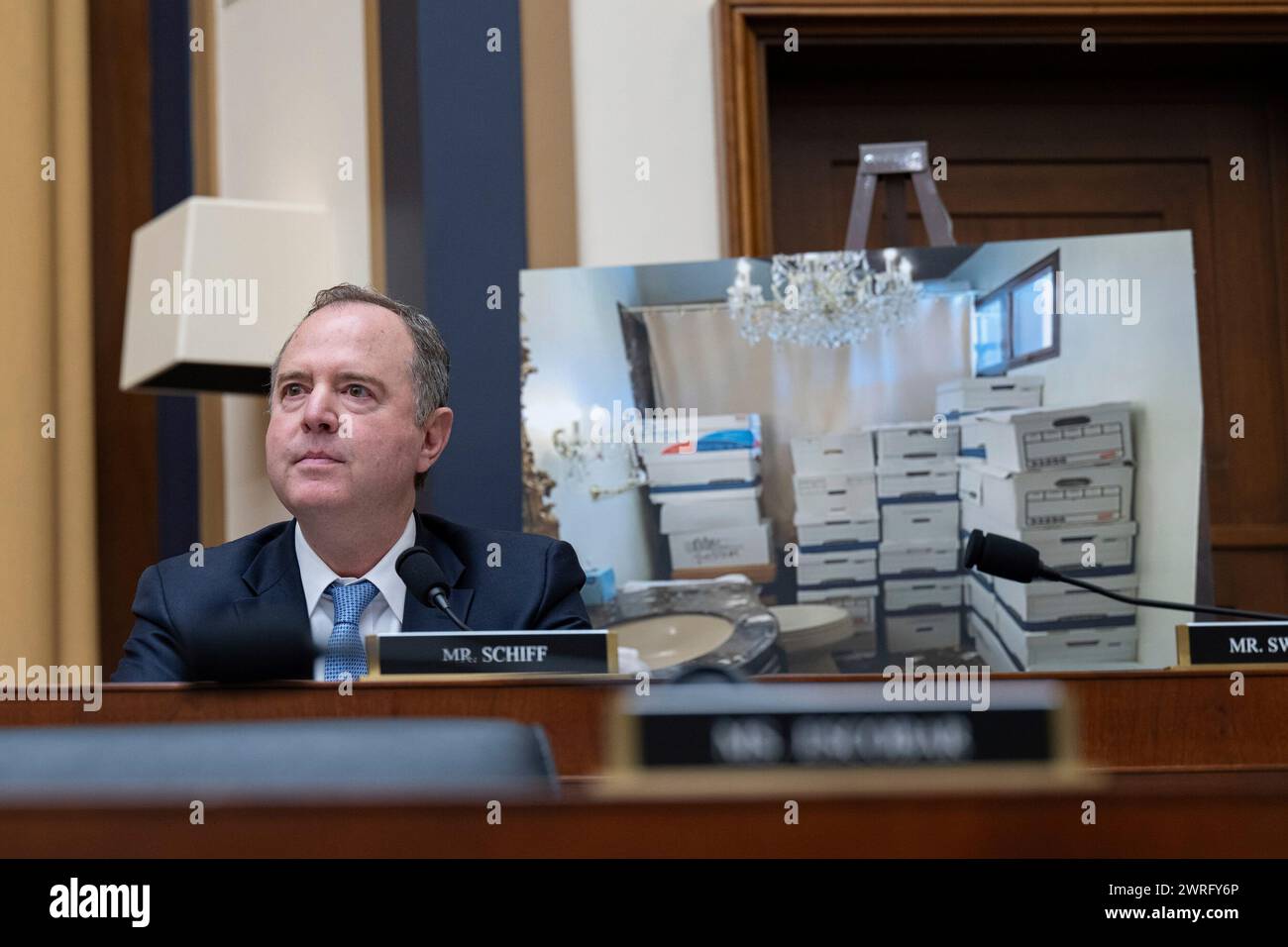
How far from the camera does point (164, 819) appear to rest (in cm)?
54

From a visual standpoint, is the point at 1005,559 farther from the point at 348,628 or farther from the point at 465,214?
the point at 465,214

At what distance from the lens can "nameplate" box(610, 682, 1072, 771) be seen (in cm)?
54

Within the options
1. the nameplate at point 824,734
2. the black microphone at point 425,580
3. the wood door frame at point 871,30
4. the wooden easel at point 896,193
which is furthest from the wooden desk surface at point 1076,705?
the wood door frame at point 871,30

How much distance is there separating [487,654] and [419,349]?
769 mm

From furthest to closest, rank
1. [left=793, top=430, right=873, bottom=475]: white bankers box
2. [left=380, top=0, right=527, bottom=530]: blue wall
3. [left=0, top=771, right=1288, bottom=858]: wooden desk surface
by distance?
1. [left=380, top=0, right=527, bottom=530]: blue wall
2. [left=793, top=430, right=873, bottom=475]: white bankers box
3. [left=0, top=771, right=1288, bottom=858]: wooden desk surface

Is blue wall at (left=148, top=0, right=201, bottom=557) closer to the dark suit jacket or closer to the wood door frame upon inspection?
the wood door frame

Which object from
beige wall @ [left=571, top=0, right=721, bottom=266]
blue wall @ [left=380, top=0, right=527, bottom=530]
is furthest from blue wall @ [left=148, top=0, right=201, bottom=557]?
beige wall @ [left=571, top=0, right=721, bottom=266]

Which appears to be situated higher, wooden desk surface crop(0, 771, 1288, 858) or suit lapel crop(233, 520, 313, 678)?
suit lapel crop(233, 520, 313, 678)

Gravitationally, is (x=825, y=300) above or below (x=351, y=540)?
above

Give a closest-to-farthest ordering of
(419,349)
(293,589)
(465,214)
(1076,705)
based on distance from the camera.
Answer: (1076,705) → (293,589) → (419,349) → (465,214)

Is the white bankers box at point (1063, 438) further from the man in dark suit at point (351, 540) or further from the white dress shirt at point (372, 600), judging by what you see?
the white dress shirt at point (372, 600)

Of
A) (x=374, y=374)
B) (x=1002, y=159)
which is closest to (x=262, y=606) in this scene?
(x=374, y=374)

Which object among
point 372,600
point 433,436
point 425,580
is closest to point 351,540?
point 372,600

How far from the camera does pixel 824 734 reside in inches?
21.7
